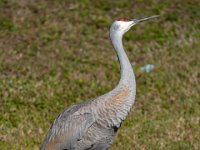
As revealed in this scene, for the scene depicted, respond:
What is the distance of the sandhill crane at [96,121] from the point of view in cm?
602

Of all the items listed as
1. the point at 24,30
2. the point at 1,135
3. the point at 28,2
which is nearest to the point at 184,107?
the point at 1,135

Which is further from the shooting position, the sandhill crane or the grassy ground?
the grassy ground

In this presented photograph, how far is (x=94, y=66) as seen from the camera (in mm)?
9812

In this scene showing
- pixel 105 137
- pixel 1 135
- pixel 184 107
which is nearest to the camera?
pixel 105 137

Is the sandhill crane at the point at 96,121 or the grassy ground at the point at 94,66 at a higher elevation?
the sandhill crane at the point at 96,121

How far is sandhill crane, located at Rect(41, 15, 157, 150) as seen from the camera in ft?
19.7

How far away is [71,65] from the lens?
9.77 meters

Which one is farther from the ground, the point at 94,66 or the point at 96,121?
the point at 96,121

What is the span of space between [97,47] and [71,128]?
15.0 feet

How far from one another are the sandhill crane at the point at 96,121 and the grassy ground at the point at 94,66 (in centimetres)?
109

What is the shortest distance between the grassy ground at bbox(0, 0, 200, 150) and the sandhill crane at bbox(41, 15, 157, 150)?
1092mm

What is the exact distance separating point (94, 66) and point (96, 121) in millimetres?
3831

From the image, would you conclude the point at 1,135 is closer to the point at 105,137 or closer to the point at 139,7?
the point at 105,137

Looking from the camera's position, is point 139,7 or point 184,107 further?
point 139,7
